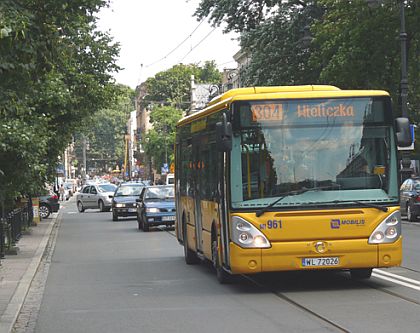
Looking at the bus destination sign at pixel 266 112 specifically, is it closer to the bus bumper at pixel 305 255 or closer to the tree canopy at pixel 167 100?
the bus bumper at pixel 305 255

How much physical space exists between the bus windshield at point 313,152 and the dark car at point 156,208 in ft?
60.8

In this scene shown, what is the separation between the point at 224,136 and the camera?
12.2 meters

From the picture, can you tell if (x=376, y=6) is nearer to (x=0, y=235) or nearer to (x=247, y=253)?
(x=0, y=235)

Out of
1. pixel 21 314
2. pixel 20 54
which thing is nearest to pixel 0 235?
pixel 21 314

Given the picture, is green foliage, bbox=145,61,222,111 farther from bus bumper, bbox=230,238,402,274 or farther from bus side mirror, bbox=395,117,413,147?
bus bumper, bbox=230,238,402,274

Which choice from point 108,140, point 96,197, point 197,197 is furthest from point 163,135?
point 197,197

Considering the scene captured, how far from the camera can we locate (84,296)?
43.2 feet

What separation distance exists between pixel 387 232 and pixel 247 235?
6.27 feet

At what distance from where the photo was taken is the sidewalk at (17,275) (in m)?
11.4

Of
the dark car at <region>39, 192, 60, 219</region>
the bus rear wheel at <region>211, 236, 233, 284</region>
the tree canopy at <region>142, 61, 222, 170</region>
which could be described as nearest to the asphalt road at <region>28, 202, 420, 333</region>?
the bus rear wheel at <region>211, 236, 233, 284</region>

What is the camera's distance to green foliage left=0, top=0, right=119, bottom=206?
8.21m

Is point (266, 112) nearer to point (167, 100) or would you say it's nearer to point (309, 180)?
point (309, 180)

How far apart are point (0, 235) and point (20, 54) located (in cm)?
1230

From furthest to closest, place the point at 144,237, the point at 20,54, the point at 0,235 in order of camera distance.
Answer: the point at 144,237 → the point at 0,235 → the point at 20,54
